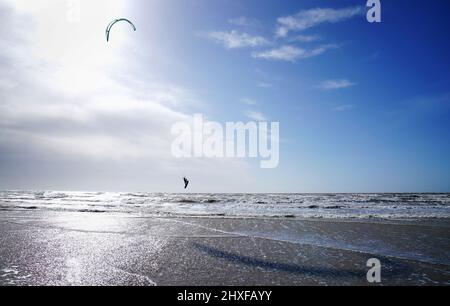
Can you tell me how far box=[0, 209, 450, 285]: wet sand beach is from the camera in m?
4.57

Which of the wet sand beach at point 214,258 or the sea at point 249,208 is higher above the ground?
the wet sand beach at point 214,258

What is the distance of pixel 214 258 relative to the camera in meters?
5.93

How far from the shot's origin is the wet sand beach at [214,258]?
457 centimetres

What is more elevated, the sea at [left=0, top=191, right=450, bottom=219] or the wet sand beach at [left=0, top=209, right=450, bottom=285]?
the wet sand beach at [left=0, top=209, right=450, bottom=285]

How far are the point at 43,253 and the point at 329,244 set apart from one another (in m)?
6.62

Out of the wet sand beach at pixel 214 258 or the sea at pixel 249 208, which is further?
the sea at pixel 249 208

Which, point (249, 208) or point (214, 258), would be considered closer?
point (214, 258)

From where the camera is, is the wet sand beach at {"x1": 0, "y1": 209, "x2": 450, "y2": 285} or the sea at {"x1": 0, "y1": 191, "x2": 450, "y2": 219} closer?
the wet sand beach at {"x1": 0, "y1": 209, "x2": 450, "y2": 285}

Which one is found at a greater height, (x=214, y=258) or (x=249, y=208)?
(x=214, y=258)

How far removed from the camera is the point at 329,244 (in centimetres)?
769
